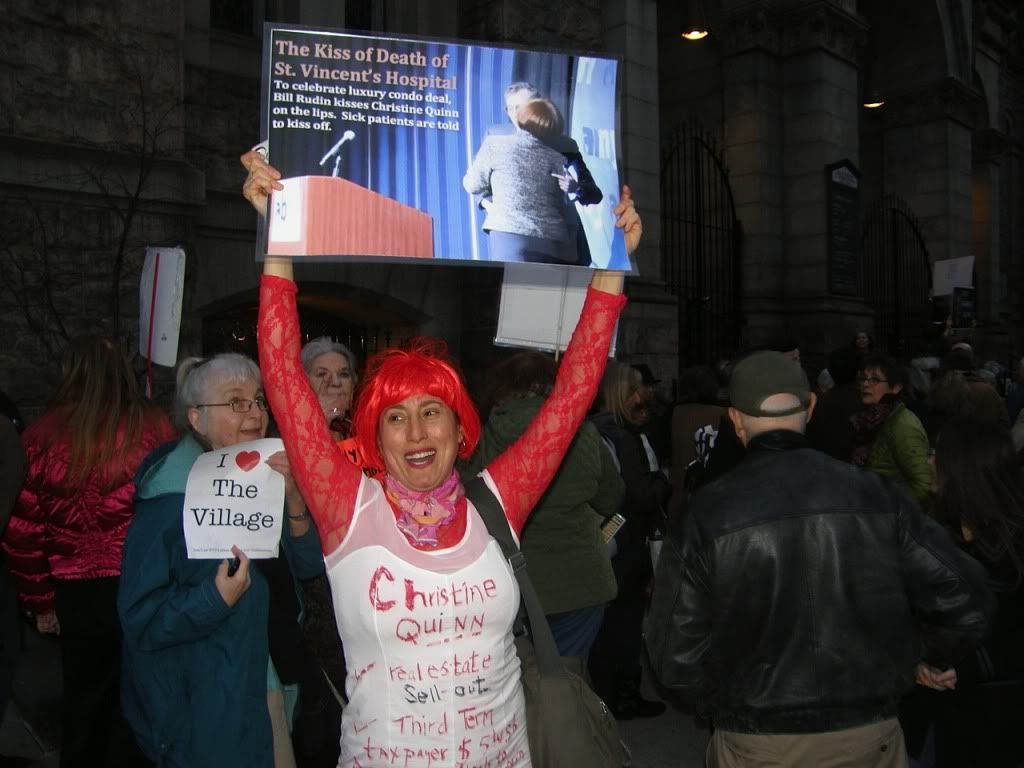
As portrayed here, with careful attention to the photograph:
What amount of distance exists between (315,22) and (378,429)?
6736 millimetres

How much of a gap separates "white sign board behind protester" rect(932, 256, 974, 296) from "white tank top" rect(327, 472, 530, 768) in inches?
524

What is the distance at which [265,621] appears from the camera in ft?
8.96

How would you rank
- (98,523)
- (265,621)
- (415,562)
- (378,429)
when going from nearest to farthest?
(415,562), (378,429), (265,621), (98,523)

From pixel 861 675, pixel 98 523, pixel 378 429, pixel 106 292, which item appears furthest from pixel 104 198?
pixel 861 675

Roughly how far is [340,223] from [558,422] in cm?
86

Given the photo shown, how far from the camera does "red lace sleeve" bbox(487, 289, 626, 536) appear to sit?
2.38 meters

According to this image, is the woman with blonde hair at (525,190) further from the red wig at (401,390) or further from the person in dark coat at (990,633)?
the person in dark coat at (990,633)

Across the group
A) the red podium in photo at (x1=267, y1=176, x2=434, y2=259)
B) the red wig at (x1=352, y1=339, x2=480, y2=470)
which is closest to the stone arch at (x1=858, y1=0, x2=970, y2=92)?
the red podium in photo at (x1=267, y1=176, x2=434, y2=259)

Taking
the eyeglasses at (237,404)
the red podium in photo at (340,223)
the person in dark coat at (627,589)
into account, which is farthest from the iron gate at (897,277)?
the eyeglasses at (237,404)

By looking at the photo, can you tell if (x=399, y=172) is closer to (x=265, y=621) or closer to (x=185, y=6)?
(x=265, y=621)

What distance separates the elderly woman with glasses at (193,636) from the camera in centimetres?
255

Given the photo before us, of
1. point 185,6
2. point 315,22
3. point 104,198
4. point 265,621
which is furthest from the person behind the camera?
point 315,22

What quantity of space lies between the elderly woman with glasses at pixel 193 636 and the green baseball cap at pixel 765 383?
1395 millimetres

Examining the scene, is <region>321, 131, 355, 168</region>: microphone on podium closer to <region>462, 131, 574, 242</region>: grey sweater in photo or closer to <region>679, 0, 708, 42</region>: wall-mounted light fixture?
<region>462, 131, 574, 242</region>: grey sweater in photo
